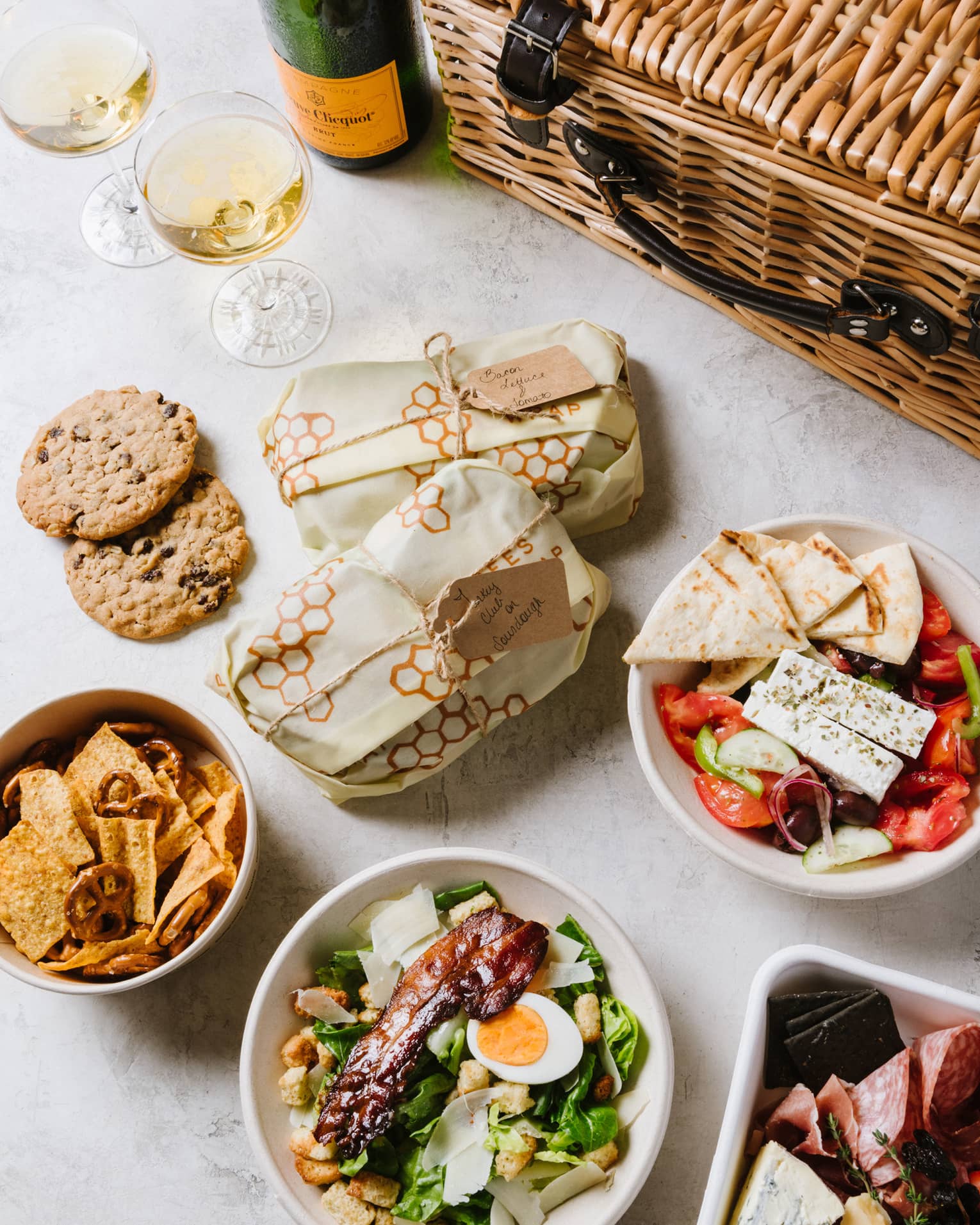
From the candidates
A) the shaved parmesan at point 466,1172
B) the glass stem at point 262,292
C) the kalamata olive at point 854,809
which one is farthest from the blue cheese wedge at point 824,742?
the glass stem at point 262,292

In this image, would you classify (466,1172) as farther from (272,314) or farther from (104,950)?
(272,314)

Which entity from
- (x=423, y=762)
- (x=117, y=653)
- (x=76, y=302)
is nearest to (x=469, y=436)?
(x=423, y=762)

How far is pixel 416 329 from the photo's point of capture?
204cm

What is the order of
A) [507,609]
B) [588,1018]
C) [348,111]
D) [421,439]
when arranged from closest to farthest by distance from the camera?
1. [588,1018]
2. [507,609]
3. [421,439]
4. [348,111]

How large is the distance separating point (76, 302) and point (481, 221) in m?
0.78

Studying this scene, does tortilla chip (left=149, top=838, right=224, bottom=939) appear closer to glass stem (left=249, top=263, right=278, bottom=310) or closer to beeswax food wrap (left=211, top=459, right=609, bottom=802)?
beeswax food wrap (left=211, top=459, right=609, bottom=802)

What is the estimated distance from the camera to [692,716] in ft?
5.41

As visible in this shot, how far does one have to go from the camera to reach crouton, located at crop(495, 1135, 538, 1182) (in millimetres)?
1494

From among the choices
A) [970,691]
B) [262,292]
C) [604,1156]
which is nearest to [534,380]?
[262,292]

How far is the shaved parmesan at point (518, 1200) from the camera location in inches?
59.7

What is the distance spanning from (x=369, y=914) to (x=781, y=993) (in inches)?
23.4

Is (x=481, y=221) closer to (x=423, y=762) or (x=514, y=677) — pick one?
(x=514, y=677)

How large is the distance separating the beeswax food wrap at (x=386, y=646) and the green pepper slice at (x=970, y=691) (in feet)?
1.84

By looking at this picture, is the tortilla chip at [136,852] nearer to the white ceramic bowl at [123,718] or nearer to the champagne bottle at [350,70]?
the white ceramic bowl at [123,718]
